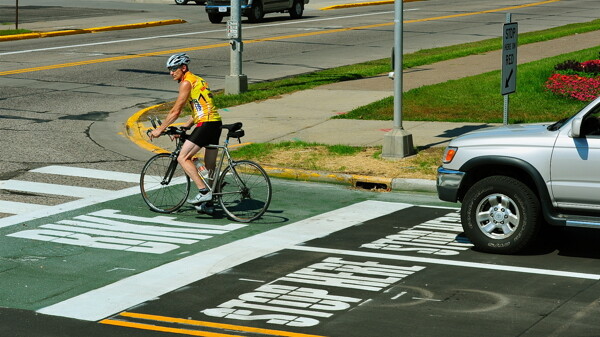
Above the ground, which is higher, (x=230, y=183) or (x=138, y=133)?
(x=230, y=183)

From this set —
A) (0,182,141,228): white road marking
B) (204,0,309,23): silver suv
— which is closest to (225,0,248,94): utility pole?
(0,182,141,228): white road marking

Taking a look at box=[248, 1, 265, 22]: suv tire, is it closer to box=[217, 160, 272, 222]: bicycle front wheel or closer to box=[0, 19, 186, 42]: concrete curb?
box=[0, 19, 186, 42]: concrete curb

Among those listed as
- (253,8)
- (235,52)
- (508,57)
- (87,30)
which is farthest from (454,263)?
(253,8)

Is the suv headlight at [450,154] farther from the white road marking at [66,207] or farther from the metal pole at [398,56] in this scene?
the white road marking at [66,207]

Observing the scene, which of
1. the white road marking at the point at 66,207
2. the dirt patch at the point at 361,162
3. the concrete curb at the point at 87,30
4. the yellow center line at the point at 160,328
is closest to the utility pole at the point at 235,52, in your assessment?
the dirt patch at the point at 361,162

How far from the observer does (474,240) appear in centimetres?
1031

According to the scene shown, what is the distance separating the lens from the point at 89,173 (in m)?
14.5

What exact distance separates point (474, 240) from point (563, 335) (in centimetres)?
266

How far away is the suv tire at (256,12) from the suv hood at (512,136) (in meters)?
29.2

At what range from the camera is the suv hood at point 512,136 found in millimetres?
10086

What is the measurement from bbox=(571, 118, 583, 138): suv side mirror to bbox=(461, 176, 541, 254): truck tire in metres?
0.73

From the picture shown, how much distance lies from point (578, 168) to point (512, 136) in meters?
0.78

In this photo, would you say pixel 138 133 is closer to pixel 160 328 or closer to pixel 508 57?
pixel 508 57

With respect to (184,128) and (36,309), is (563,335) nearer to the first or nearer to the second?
(36,309)
